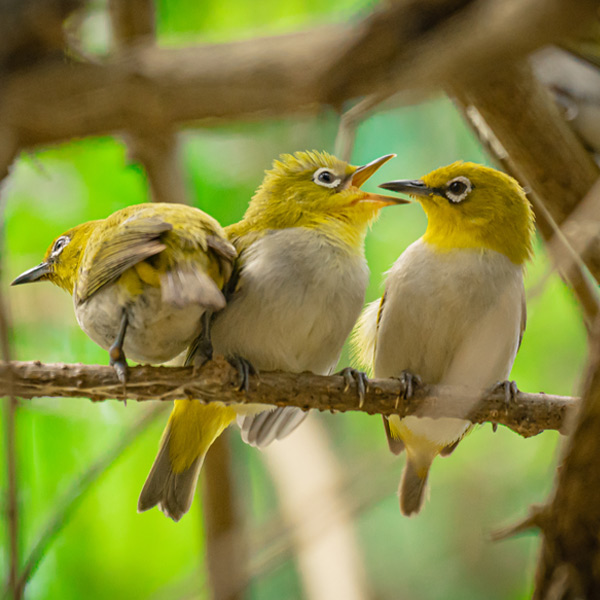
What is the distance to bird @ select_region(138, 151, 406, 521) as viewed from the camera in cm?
314

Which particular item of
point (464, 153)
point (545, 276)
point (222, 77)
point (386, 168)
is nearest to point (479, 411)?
point (545, 276)

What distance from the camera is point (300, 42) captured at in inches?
59.6

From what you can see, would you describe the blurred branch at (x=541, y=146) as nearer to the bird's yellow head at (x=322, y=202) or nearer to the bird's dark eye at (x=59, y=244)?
the bird's yellow head at (x=322, y=202)

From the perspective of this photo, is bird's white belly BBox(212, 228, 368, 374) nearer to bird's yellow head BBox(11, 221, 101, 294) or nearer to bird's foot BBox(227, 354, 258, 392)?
bird's foot BBox(227, 354, 258, 392)

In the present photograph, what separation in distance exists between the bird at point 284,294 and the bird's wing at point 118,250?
489 mm

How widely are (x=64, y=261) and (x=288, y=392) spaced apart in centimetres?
109

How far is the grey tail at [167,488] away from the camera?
134 inches

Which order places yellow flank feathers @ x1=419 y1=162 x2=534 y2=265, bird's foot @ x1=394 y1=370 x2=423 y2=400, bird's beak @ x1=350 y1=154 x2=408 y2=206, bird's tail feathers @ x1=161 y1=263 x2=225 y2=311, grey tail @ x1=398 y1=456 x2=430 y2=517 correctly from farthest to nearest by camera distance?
grey tail @ x1=398 y1=456 x2=430 y2=517, yellow flank feathers @ x1=419 y1=162 x2=534 y2=265, bird's beak @ x1=350 y1=154 x2=408 y2=206, bird's foot @ x1=394 y1=370 x2=423 y2=400, bird's tail feathers @ x1=161 y1=263 x2=225 y2=311

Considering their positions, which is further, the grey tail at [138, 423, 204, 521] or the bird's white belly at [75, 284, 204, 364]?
the grey tail at [138, 423, 204, 521]

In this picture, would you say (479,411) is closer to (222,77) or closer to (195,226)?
(195,226)

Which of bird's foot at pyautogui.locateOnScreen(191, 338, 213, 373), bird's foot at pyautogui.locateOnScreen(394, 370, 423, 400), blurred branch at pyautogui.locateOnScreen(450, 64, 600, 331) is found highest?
blurred branch at pyautogui.locateOnScreen(450, 64, 600, 331)

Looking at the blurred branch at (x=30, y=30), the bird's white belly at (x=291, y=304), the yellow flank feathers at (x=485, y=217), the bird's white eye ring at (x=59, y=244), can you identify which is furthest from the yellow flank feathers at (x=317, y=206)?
the blurred branch at (x=30, y=30)

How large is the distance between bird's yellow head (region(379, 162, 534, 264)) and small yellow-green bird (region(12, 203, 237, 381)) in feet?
3.44

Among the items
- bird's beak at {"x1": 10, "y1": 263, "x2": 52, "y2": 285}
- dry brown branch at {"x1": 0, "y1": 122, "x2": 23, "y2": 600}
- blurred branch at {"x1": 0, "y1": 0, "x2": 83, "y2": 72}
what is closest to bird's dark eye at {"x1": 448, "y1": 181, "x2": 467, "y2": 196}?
bird's beak at {"x1": 10, "y1": 263, "x2": 52, "y2": 285}
